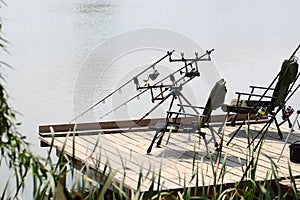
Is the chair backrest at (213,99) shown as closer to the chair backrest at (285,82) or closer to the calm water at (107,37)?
the chair backrest at (285,82)

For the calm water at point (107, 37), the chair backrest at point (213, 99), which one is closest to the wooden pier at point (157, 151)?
the chair backrest at point (213, 99)

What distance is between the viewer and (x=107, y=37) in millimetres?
13312

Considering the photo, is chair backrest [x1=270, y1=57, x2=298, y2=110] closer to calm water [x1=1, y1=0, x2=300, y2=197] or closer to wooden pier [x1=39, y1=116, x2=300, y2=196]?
wooden pier [x1=39, y1=116, x2=300, y2=196]

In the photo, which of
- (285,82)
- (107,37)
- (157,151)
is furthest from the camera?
(107,37)

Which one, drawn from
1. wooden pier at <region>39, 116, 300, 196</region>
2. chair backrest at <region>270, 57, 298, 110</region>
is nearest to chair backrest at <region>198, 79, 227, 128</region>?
wooden pier at <region>39, 116, 300, 196</region>

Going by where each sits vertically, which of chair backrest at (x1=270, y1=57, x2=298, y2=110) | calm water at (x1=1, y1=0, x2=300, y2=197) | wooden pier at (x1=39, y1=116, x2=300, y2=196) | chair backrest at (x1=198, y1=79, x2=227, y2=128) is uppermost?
calm water at (x1=1, y1=0, x2=300, y2=197)

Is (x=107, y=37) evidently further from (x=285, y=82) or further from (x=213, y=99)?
(x=213, y=99)

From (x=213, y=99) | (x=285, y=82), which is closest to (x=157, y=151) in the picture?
(x=213, y=99)

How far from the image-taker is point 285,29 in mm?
15523

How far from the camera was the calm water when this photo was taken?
30.5ft

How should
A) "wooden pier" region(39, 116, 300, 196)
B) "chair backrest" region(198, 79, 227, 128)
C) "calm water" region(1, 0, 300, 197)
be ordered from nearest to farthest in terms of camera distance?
"wooden pier" region(39, 116, 300, 196)
"chair backrest" region(198, 79, 227, 128)
"calm water" region(1, 0, 300, 197)

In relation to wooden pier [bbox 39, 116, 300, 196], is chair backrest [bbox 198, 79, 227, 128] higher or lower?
higher

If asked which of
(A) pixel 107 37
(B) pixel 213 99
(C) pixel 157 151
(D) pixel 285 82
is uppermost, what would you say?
(A) pixel 107 37

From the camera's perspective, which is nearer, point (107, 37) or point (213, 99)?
point (213, 99)
